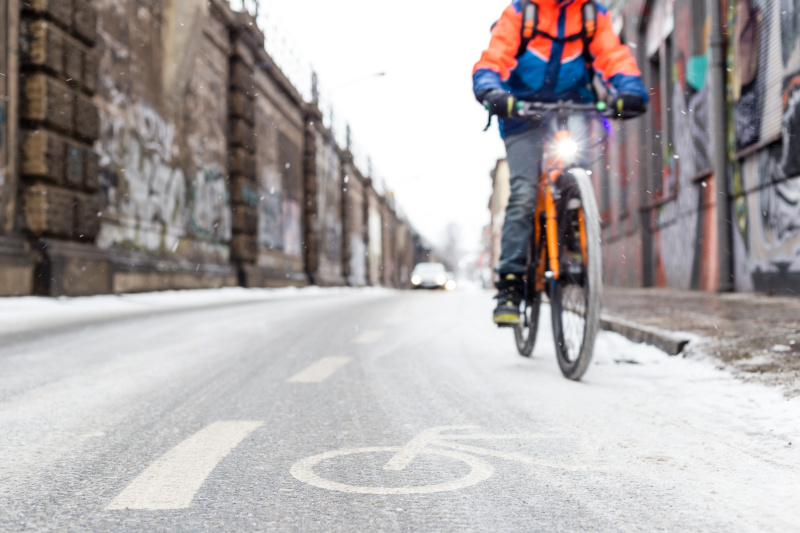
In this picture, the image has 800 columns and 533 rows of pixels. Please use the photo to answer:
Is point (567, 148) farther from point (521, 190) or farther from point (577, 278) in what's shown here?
point (577, 278)

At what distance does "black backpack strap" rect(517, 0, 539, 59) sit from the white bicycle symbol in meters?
2.20

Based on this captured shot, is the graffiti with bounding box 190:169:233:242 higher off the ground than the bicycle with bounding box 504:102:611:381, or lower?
higher

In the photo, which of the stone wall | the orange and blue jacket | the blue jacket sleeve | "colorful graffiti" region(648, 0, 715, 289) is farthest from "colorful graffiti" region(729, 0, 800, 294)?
the stone wall

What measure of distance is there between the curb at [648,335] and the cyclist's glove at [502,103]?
1666mm

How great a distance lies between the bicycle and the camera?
3414 millimetres

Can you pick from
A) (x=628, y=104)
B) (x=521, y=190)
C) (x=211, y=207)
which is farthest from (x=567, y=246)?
(x=211, y=207)

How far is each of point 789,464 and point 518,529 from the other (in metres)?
0.88

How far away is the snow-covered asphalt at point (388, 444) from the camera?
1.59m

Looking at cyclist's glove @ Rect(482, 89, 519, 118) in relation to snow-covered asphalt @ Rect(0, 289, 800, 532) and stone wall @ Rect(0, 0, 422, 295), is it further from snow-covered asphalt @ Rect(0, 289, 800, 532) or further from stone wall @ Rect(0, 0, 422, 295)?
stone wall @ Rect(0, 0, 422, 295)

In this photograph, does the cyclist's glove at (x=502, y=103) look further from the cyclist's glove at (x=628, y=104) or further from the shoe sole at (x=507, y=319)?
the shoe sole at (x=507, y=319)

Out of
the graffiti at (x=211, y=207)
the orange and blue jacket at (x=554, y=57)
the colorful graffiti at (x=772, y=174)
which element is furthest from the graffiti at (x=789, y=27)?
the graffiti at (x=211, y=207)

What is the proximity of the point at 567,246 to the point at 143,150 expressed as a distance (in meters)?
10.6

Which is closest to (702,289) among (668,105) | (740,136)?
(740,136)

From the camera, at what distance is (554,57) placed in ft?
12.7
